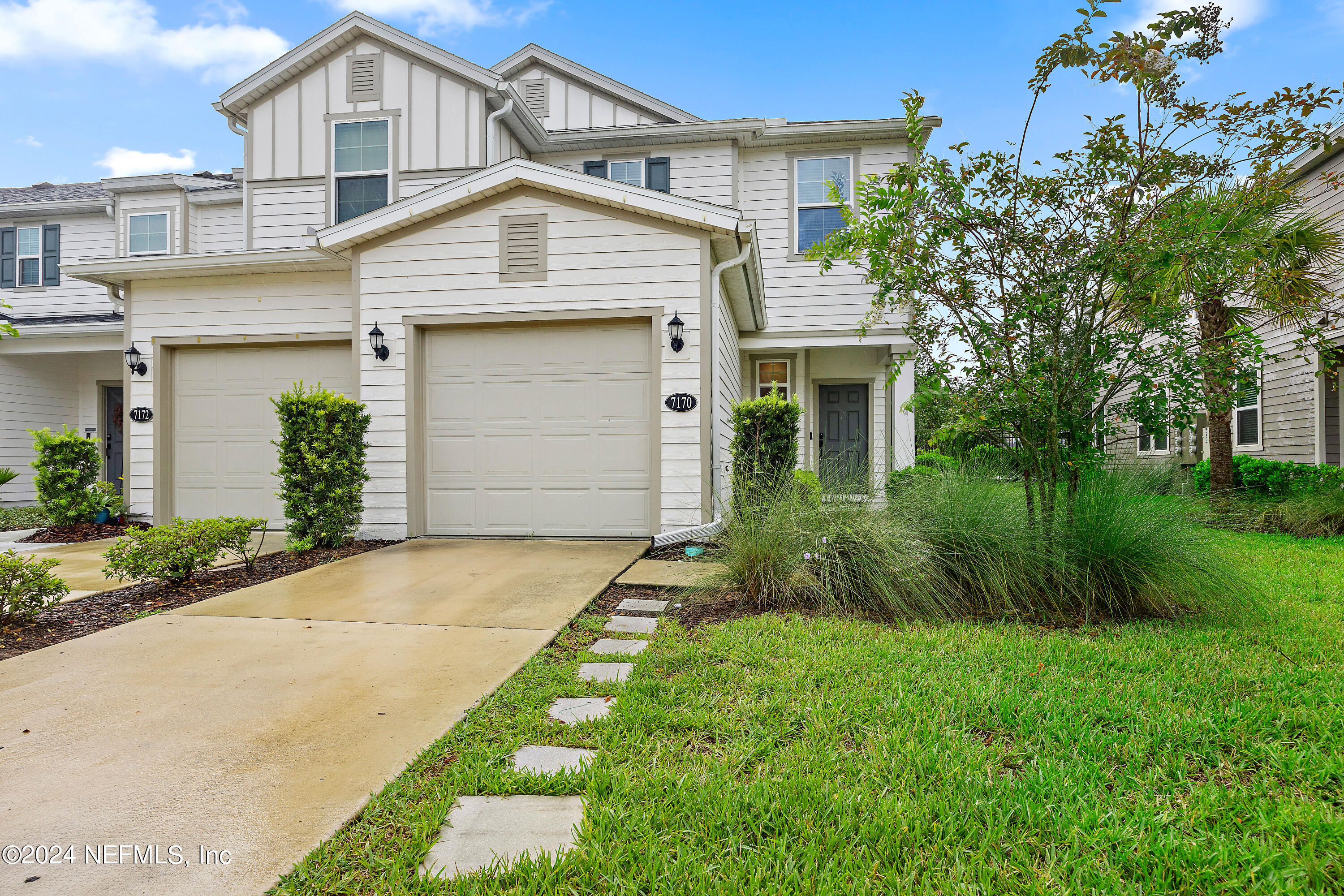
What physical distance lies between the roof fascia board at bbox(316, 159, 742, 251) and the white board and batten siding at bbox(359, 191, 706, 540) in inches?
5.1

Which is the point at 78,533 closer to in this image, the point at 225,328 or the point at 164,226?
the point at 225,328

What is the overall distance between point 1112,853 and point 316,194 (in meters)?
10.8

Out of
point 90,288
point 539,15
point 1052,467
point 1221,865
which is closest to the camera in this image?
point 1221,865

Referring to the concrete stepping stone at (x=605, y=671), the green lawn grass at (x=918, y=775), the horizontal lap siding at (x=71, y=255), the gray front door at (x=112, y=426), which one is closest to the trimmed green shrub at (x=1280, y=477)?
the green lawn grass at (x=918, y=775)

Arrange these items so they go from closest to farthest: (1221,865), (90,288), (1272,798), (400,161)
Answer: (1221,865) < (1272,798) < (400,161) < (90,288)

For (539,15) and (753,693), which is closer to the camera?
(753,693)

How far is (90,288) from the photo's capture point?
11.5 m

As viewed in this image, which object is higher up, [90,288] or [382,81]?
[382,81]

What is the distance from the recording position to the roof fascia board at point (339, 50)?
8766 mm

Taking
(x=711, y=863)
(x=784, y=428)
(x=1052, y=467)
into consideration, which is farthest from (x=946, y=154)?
(x=711, y=863)

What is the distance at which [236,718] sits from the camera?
234 cm

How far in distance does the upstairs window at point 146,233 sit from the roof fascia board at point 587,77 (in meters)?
6.37

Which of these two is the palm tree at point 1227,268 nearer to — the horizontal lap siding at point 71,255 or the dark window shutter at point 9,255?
the horizontal lap siding at point 71,255

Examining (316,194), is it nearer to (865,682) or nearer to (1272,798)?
(865,682)
